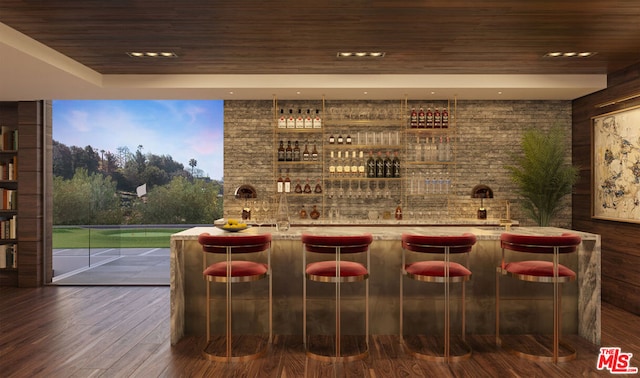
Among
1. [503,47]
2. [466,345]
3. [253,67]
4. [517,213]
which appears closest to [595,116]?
[517,213]

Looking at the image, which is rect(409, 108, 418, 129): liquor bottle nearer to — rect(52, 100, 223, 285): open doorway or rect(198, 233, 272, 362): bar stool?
rect(52, 100, 223, 285): open doorway

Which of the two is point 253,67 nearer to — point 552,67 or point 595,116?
point 552,67

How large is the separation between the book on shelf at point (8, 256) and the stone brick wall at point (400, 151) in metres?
3.22

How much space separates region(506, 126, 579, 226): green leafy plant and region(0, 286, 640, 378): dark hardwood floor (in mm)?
1678

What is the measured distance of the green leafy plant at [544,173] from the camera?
6.61 meters

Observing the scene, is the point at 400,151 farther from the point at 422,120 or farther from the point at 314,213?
the point at 314,213

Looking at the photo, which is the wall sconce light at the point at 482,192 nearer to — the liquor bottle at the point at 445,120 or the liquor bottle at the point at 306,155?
the liquor bottle at the point at 445,120

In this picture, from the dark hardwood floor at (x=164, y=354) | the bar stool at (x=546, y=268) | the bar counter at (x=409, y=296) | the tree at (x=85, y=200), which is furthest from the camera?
the tree at (x=85, y=200)

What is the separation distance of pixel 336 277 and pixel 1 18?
3570mm

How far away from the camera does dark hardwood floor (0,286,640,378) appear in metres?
3.80

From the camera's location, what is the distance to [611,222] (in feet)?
20.5

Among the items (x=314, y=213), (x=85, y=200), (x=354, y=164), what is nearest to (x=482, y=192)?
(x=354, y=164)

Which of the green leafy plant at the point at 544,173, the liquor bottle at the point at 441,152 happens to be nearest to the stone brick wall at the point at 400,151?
the liquor bottle at the point at 441,152

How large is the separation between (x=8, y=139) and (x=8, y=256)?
1764 mm
